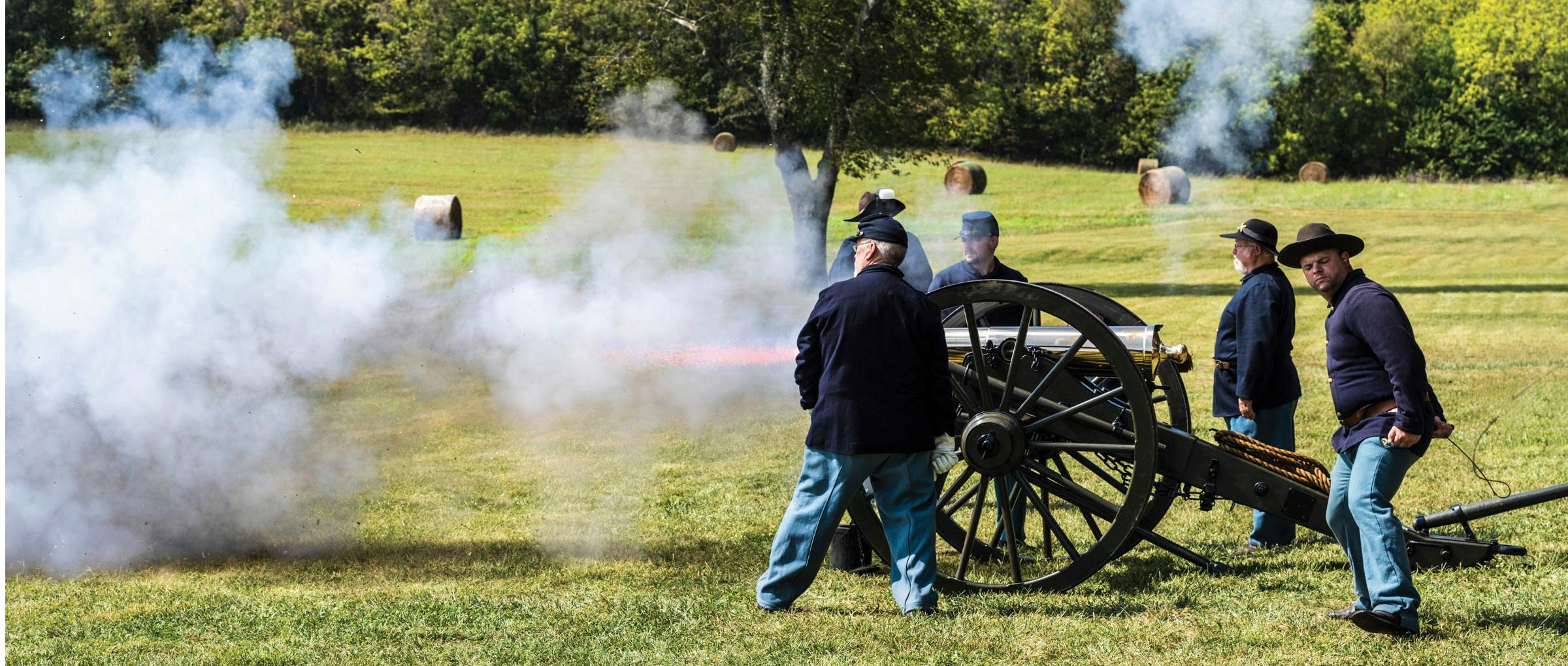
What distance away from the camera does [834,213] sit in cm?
3045

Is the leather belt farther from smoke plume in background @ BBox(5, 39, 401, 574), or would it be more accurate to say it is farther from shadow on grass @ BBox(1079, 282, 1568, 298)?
shadow on grass @ BBox(1079, 282, 1568, 298)

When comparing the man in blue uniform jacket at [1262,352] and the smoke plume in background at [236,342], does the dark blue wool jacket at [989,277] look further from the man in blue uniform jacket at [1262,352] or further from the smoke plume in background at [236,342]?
the smoke plume in background at [236,342]

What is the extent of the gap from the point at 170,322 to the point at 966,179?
2648cm

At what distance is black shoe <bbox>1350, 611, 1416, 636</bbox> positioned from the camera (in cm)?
496

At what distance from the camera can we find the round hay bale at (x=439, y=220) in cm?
2288

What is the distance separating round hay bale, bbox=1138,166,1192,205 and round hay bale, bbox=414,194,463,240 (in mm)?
15479

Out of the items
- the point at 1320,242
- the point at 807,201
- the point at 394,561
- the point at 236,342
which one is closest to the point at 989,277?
the point at 1320,242

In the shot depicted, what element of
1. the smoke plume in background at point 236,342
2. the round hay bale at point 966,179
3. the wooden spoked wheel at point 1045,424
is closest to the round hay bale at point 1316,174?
the round hay bale at point 966,179

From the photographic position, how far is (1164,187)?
100ft

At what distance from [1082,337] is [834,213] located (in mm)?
25103

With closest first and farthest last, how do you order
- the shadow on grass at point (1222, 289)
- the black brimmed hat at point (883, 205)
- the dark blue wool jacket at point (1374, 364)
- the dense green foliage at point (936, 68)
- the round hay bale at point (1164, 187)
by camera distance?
1. the dark blue wool jacket at point (1374, 364)
2. the black brimmed hat at point (883, 205)
3. the dense green foliage at point (936, 68)
4. the shadow on grass at point (1222, 289)
5. the round hay bale at point (1164, 187)

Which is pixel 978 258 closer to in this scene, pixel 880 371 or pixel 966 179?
pixel 880 371

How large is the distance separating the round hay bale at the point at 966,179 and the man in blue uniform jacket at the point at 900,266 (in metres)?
25.1

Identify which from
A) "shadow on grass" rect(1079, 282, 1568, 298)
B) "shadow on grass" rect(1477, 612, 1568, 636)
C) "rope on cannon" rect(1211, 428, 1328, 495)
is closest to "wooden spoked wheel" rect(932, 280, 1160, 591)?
"rope on cannon" rect(1211, 428, 1328, 495)
